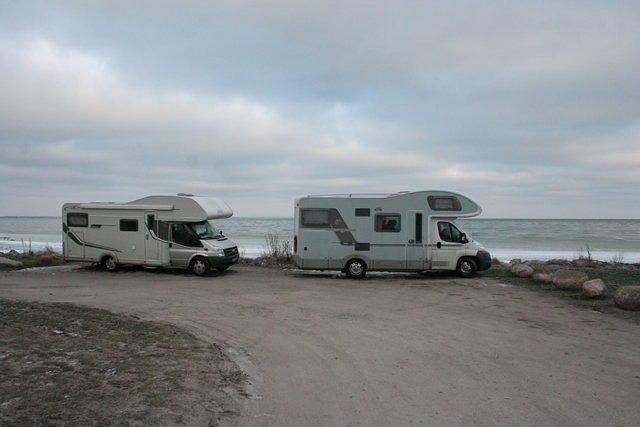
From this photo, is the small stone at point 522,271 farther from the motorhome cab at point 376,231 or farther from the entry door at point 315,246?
the entry door at point 315,246

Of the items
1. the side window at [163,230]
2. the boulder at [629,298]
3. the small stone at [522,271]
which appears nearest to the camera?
the boulder at [629,298]

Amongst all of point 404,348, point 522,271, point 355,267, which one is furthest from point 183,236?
point 522,271

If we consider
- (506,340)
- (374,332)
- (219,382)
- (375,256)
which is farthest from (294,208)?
(219,382)

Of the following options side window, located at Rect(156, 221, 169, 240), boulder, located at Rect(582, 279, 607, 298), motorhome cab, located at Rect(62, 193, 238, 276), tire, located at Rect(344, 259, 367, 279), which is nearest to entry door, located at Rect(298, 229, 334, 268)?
tire, located at Rect(344, 259, 367, 279)

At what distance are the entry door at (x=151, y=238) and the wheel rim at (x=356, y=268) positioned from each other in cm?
672

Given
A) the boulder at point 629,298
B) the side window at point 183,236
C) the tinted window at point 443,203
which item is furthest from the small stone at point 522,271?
the side window at point 183,236

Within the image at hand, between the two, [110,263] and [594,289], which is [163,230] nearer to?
[110,263]

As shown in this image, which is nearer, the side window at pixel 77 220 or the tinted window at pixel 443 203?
the tinted window at pixel 443 203

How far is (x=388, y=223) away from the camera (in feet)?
50.3

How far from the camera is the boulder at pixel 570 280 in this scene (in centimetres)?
1216

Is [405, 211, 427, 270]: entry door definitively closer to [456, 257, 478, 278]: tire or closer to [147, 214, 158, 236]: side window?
[456, 257, 478, 278]: tire

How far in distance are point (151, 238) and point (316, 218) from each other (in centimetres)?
589

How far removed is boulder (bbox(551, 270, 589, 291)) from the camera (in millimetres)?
12164

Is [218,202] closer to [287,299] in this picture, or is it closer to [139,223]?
[139,223]
